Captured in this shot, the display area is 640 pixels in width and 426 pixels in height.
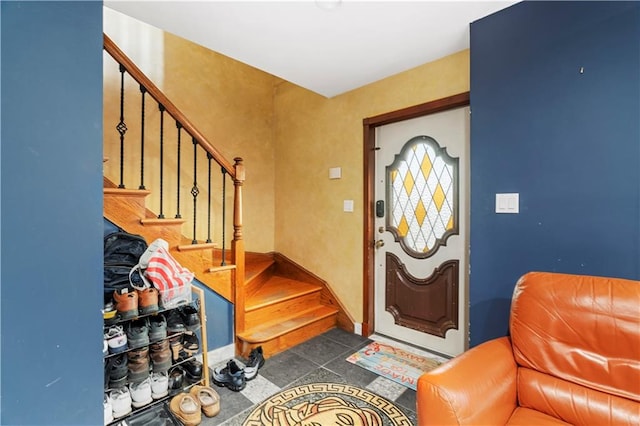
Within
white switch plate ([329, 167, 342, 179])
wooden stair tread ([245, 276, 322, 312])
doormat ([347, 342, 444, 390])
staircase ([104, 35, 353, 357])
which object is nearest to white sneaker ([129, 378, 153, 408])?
staircase ([104, 35, 353, 357])

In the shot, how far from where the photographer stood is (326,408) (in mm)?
1722

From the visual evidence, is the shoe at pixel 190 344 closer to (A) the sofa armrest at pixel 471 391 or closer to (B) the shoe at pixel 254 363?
(B) the shoe at pixel 254 363

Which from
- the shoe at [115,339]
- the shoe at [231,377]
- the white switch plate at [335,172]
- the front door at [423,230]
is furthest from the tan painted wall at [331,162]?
the shoe at [115,339]

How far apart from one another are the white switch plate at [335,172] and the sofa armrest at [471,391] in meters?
2.01

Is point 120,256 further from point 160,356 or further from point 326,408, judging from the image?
point 326,408

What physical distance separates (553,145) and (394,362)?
181 cm

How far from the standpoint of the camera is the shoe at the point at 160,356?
160 centimetres

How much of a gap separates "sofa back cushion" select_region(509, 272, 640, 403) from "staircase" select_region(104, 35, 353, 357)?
1757mm

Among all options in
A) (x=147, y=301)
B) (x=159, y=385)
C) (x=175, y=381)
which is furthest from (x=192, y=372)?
(x=147, y=301)

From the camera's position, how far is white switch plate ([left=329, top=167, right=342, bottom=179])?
2.96m

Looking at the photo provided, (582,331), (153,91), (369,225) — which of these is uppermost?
(153,91)

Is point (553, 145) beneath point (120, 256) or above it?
above

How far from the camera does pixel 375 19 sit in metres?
1.83


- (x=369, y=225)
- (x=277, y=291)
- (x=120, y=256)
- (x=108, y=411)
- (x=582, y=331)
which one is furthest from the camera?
(x=277, y=291)
